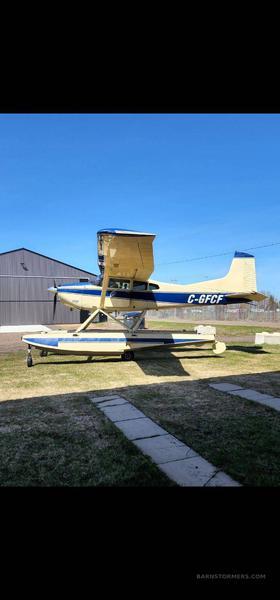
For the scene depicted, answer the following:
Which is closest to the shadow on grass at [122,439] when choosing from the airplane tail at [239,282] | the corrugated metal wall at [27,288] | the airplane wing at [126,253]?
the airplane wing at [126,253]

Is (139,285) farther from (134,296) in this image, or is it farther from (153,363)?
(153,363)

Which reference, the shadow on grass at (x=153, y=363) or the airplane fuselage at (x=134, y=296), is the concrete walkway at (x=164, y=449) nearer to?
the shadow on grass at (x=153, y=363)

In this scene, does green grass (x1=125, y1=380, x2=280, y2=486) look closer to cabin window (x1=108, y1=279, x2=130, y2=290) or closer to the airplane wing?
the airplane wing

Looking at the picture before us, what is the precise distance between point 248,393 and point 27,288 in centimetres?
2311

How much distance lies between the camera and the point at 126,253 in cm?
898

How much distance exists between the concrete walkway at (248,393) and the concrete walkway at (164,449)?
213cm

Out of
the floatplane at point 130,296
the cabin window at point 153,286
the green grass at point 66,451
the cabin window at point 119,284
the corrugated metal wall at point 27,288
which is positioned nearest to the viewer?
the green grass at point 66,451

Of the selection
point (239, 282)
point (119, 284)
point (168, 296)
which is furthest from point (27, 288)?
point (239, 282)

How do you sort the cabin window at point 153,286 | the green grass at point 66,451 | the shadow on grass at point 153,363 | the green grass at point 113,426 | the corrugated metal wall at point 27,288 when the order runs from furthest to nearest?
1. the corrugated metal wall at point 27,288
2. the cabin window at point 153,286
3. the shadow on grass at point 153,363
4. the green grass at point 113,426
5. the green grass at point 66,451

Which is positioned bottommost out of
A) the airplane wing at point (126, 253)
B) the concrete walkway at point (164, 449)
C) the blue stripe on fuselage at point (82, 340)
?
the concrete walkway at point (164, 449)

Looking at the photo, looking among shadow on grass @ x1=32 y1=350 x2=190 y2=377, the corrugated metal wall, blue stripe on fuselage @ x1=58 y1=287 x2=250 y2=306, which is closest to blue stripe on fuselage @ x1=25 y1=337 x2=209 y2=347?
shadow on grass @ x1=32 y1=350 x2=190 y2=377

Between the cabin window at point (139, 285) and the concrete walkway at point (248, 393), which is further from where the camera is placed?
the cabin window at point (139, 285)

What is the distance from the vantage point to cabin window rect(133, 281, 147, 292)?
11398 millimetres

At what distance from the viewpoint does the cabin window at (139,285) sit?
1140 cm
